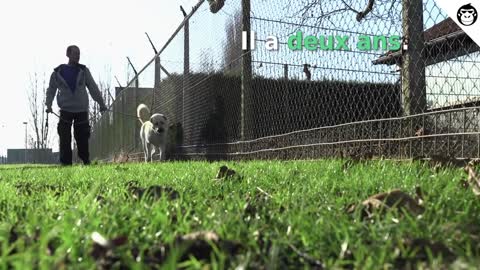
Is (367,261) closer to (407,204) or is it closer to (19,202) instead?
(407,204)

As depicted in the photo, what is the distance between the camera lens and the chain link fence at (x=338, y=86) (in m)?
4.19

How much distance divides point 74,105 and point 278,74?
4898 millimetres

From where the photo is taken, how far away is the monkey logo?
4.05m

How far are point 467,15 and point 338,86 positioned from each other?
1542mm

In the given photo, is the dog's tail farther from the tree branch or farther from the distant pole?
the tree branch

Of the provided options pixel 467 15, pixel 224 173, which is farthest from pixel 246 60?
pixel 224 173

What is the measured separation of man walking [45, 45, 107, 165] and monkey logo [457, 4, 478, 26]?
7.18m

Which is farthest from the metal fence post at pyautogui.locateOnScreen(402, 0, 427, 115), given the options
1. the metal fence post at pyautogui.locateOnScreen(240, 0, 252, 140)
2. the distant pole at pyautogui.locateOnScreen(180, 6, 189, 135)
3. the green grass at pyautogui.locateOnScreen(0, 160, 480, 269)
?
the distant pole at pyautogui.locateOnScreen(180, 6, 189, 135)

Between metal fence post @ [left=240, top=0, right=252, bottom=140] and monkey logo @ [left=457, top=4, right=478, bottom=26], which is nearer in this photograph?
monkey logo @ [left=457, top=4, right=478, bottom=26]

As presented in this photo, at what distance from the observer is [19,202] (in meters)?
2.24

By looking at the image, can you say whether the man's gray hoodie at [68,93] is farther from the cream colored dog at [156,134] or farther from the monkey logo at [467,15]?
the monkey logo at [467,15]

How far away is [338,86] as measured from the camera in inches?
212

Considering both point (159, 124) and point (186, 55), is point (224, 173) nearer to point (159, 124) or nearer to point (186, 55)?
point (186, 55)

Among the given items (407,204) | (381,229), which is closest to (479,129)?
(407,204)
